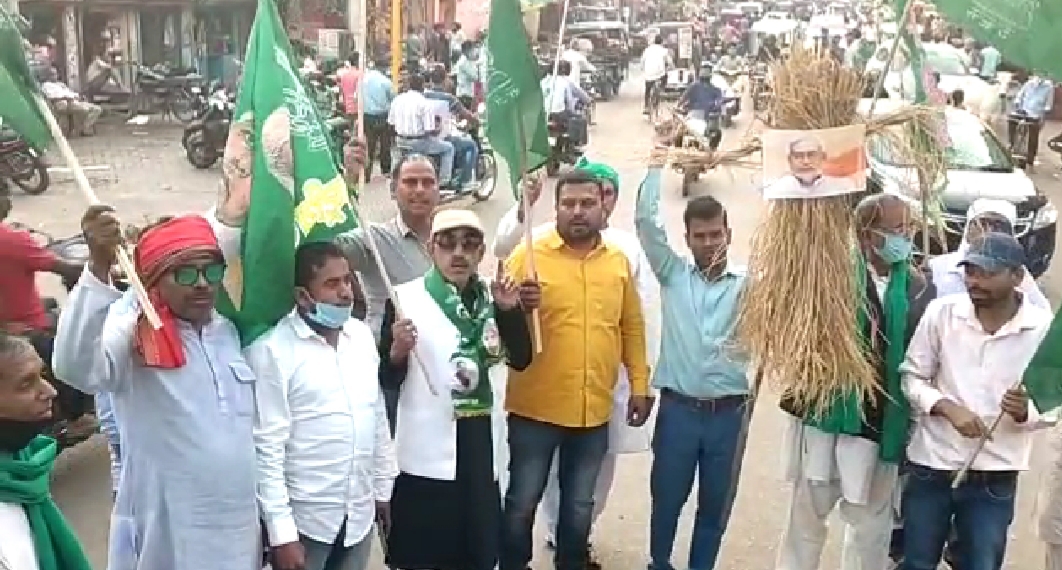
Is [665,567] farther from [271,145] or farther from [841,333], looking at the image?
[271,145]

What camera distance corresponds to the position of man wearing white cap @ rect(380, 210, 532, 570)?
3732 millimetres

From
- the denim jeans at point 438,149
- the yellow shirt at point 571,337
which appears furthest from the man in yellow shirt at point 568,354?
the denim jeans at point 438,149

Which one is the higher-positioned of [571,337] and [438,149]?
[571,337]

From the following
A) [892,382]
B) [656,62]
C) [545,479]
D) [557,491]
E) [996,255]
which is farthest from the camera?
[656,62]

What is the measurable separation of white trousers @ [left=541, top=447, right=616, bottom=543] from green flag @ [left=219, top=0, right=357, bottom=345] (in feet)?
4.58

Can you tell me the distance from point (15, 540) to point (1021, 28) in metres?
2.78

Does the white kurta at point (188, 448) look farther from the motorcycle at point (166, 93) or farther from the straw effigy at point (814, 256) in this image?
the motorcycle at point (166, 93)

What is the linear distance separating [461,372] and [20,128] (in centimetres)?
144

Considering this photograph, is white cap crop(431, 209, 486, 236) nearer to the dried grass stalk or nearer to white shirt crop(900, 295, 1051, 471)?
the dried grass stalk

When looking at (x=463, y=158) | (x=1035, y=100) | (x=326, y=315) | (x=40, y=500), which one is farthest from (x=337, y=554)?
(x=1035, y=100)

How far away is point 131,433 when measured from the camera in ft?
9.98

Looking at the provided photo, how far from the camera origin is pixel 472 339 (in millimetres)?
3773

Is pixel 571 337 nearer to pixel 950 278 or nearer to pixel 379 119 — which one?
pixel 950 278

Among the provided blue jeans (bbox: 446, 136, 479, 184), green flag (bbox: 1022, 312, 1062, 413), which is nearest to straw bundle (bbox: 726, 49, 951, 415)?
green flag (bbox: 1022, 312, 1062, 413)
